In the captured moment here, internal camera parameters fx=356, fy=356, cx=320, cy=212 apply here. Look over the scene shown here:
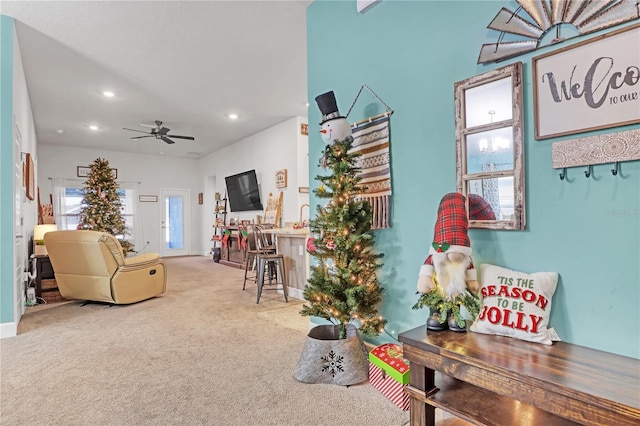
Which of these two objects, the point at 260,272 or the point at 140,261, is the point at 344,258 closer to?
the point at 260,272

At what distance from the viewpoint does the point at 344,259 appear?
7.82 feet

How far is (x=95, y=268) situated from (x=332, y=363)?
3330mm

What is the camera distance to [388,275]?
2.50m

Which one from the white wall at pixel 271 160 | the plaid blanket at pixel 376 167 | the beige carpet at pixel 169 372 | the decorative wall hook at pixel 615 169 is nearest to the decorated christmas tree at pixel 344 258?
the plaid blanket at pixel 376 167

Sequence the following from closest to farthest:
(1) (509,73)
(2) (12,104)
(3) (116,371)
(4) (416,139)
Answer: (1) (509,73) < (4) (416,139) < (3) (116,371) < (2) (12,104)

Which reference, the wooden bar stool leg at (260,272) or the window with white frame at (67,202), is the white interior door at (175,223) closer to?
the window with white frame at (67,202)

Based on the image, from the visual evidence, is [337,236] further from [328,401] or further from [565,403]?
[565,403]

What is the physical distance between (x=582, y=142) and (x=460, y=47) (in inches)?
34.1

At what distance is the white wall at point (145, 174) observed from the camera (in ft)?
27.0

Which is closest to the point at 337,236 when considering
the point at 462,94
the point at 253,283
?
the point at 462,94

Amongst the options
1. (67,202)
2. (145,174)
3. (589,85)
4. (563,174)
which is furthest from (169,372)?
(145,174)

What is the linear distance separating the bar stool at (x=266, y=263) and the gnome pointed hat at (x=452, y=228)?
111 inches

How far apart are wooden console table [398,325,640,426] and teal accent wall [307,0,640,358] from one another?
0.24 metres

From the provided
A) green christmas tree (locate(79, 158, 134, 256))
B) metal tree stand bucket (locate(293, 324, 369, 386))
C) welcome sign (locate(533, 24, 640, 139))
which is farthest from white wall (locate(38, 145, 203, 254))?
welcome sign (locate(533, 24, 640, 139))
